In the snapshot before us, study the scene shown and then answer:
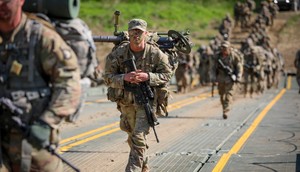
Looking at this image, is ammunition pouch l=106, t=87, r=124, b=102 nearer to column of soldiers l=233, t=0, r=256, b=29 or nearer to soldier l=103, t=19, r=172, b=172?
soldier l=103, t=19, r=172, b=172

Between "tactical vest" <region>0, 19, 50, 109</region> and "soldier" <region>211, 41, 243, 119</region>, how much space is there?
45.5 ft

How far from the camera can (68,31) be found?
6.33 meters

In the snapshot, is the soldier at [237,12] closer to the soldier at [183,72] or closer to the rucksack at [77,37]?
the soldier at [183,72]

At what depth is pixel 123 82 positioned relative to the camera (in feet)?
31.0

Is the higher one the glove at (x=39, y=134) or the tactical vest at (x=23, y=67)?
the tactical vest at (x=23, y=67)

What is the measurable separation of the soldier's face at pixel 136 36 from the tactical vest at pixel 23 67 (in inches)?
127

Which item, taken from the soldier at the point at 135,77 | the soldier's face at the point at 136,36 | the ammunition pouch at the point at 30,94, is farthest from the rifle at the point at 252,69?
the ammunition pouch at the point at 30,94

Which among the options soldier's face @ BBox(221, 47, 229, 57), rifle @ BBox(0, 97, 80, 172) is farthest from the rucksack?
soldier's face @ BBox(221, 47, 229, 57)

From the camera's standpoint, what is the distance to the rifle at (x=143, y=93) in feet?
30.9

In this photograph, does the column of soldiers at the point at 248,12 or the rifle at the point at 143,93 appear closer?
the rifle at the point at 143,93

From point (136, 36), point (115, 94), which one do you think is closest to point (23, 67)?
point (136, 36)

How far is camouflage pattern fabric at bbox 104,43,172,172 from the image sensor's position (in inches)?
368

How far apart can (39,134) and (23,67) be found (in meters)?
0.53

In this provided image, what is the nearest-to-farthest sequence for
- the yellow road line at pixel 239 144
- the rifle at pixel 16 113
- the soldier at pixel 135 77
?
1. the rifle at pixel 16 113
2. the soldier at pixel 135 77
3. the yellow road line at pixel 239 144
